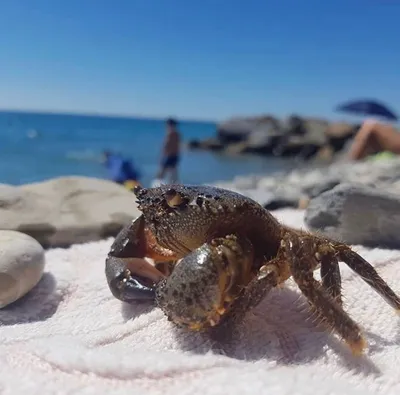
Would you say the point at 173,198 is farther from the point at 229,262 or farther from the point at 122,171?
the point at 122,171

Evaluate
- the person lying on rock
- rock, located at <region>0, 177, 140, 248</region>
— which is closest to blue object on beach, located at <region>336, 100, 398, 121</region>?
the person lying on rock

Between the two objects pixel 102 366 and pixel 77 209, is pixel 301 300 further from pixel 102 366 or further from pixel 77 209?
pixel 77 209

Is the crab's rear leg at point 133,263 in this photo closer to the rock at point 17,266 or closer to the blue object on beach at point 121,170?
the rock at point 17,266

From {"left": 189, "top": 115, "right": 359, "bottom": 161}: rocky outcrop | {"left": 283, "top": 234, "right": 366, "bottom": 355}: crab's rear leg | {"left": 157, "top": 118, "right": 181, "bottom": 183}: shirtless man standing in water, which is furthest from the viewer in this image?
{"left": 189, "top": 115, "right": 359, "bottom": 161}: rocky outcrop

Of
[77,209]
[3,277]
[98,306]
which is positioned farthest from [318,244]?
[77,209]

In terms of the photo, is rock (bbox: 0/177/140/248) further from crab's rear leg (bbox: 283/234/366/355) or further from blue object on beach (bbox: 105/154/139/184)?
blue object on beach (bbox: 105/154/139/184)

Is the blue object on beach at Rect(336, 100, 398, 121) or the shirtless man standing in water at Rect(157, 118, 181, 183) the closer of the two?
the shirtless man standing in water at Rect(157, 118, 181, 183)
